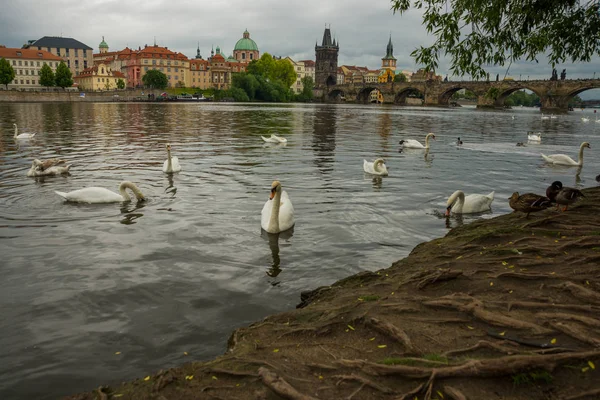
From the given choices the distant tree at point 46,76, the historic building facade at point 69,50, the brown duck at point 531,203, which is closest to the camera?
the brown duck at point 531,203

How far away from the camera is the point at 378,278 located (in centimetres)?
611

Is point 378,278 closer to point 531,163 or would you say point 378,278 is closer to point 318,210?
point 318,210

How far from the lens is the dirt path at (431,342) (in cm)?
326

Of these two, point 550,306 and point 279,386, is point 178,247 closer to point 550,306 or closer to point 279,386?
point 279,386

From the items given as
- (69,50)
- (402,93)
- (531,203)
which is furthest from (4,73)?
(531,203)

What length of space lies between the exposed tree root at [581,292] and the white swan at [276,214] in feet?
16.4

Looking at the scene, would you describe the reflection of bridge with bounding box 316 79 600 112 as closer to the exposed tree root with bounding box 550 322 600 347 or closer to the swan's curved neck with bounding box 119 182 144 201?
the swan's curved neck with bounding box 119 182 144 201

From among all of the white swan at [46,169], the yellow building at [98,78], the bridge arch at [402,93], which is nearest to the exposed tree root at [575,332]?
the white swan at [46,169]

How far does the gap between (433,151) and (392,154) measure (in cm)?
294

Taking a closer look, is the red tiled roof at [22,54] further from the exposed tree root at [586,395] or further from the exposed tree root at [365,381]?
the exposed tree root at [586,395]

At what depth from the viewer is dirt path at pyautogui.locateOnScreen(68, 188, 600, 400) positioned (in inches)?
128

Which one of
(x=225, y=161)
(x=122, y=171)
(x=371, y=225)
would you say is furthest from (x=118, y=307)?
(x=225, y=161)

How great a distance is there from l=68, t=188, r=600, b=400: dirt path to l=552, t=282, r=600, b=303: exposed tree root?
0.01 m

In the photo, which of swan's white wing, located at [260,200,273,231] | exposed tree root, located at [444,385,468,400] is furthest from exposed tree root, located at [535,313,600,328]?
swan's white wing, located at [260,200,273,231]
